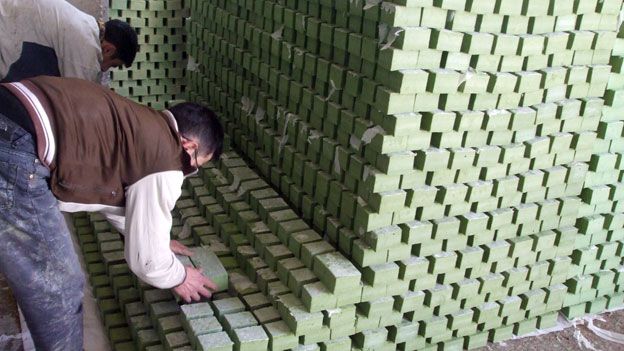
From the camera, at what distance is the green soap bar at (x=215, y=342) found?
10.3ft

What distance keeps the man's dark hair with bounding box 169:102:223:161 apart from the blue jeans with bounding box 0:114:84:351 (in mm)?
700

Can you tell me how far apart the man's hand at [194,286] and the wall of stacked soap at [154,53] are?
4008 millimetres

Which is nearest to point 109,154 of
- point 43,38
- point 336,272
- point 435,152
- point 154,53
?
point 336,272

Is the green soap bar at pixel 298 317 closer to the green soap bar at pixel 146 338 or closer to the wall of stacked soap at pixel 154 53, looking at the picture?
the green soap bar at pixel 146 338

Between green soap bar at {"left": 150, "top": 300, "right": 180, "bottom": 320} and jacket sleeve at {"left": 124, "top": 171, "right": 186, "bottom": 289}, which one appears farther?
green soap bar at {"left": 150, "top": 300, "right": 180, "bottom": 320}

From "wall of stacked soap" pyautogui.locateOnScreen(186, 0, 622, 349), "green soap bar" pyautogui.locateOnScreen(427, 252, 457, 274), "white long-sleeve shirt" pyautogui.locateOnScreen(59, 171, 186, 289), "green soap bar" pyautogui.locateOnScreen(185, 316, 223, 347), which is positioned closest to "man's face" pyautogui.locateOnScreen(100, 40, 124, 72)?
"wall of stacked soap" pyautogui.locateOnScreen(186, 0, 622, 349)

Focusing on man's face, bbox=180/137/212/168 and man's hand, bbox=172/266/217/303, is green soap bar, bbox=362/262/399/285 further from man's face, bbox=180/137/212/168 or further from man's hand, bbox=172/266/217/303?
man's face, bbox=180/137/212/168

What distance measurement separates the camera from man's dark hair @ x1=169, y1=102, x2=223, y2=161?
9.96ft

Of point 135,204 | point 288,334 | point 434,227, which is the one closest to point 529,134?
point 434,227

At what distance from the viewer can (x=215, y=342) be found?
3164 millimetres

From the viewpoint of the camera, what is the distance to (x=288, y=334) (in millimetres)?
3330

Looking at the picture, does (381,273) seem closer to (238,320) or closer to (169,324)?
(238,320)

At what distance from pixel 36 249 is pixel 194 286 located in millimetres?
888

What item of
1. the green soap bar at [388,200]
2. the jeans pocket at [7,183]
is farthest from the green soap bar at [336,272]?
the jeans pocket at [7,183]
